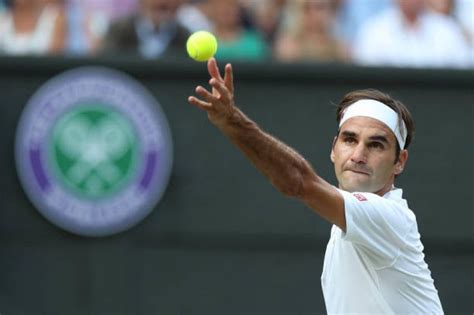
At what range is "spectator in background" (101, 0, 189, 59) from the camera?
9375 millimetres

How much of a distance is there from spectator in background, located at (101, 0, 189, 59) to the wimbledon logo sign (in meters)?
0.52

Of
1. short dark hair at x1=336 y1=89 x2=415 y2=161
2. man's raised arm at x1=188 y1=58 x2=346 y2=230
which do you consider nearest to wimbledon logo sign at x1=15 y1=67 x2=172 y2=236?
short dark hair at x1=336 y1=89 x2=415 y2=161

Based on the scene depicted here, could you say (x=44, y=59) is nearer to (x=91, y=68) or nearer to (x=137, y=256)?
(x=91, y=68)

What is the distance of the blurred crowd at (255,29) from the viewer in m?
9.35

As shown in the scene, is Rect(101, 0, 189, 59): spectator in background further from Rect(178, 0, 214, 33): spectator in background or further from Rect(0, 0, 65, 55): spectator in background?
Rect(0, 0, 65, 55): spectator in background

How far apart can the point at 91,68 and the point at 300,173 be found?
506cm

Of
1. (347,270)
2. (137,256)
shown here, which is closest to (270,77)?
(137,256)

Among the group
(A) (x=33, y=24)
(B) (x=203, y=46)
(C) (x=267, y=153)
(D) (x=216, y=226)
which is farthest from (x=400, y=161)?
(A) (x=33, y=24)

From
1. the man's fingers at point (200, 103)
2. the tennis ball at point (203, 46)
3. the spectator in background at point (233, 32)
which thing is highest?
the spectator in background at point (233, 32)

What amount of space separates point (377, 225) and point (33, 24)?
5.68 m

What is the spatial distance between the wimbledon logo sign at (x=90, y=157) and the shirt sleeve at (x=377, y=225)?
459cm

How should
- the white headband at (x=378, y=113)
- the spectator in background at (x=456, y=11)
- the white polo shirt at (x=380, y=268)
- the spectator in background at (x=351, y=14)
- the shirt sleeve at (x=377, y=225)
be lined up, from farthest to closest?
the spectator in background at (x=456, y=11) < the spectator in background at (x=351, y=14) < the white headband at (x=378, y=113) < the white polo shirt at (x=380, y=268) < the shirt sleeve at (x=377, y=225)

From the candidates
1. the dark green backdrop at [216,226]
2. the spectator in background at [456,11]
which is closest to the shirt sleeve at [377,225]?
the dark green backdrop at [216,226]

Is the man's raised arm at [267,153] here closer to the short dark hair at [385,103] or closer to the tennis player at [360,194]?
the tennis player at [360,194]
